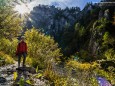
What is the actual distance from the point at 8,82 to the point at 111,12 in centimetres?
8092

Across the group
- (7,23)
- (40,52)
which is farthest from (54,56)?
(7,23)

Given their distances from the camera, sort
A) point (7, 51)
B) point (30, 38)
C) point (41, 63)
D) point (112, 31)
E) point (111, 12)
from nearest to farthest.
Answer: point (41, 63) < point (7, 51) < point (30, 38) < point (112, 31) < point (111, 12)

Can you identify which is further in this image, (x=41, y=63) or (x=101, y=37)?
(x=101, y=37)

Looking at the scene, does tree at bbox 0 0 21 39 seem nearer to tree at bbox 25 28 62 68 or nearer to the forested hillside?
the forested hillside

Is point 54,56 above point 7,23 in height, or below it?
below

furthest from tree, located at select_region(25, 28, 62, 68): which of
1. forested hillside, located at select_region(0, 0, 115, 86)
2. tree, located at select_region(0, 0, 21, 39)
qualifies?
tree, located at select_region(0, 0, 21, 39)

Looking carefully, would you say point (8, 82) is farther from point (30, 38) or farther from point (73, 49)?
point (73, 49)

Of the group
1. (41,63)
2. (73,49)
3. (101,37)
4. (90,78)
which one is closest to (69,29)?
(73,49)

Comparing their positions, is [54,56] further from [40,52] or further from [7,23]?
[7,23]

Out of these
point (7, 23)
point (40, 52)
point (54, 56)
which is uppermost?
point (7, 23)

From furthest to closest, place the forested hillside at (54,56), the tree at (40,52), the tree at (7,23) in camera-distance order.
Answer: the tree at (7,23)
the tree at (40,52)
the forested hillside at (54,56)

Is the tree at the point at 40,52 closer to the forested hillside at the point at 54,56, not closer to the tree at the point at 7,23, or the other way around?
the forested hillside at the point at 54,56

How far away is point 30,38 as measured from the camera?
161 ft

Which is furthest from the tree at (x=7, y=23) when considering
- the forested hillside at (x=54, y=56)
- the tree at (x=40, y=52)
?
the tree at (x=40, y=52)
